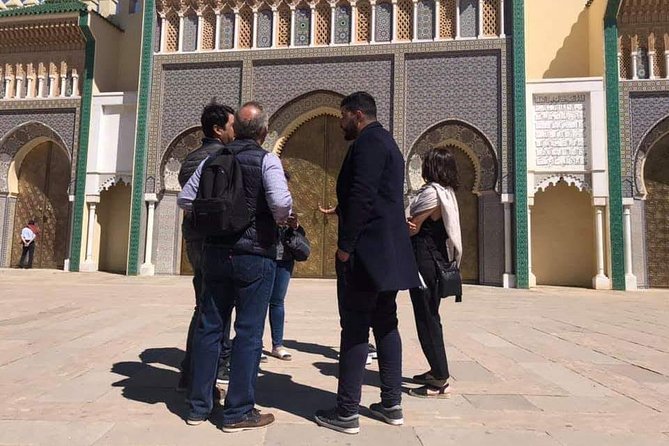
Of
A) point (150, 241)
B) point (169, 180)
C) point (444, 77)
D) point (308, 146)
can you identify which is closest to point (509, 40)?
point (444, 77)

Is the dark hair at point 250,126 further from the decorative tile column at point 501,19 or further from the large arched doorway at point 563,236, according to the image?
the decorative tile column at point 501,19

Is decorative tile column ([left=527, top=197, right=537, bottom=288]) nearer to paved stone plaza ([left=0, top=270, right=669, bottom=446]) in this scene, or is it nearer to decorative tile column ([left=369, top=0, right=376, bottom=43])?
paved stone plaza ([left=0, top=270, right=669, bottom=446])

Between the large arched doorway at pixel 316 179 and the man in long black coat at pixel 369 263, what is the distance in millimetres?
8953

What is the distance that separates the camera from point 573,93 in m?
10.5

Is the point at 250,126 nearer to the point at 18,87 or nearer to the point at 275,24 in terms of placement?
the point at 275,24

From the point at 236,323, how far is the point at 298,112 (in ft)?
32.4

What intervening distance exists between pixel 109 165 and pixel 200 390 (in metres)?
11.7

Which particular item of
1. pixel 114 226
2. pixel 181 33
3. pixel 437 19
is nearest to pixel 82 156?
pixel 114 226

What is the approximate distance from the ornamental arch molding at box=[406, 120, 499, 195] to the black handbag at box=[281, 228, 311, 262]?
7.88 m

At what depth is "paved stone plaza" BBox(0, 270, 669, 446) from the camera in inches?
77.6

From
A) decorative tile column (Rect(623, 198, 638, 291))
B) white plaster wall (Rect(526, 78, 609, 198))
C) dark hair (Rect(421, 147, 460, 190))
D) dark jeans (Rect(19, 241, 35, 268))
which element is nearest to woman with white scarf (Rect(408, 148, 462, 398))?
dark hair (Rect(421, 147, 460, 190))

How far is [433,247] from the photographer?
2.69m

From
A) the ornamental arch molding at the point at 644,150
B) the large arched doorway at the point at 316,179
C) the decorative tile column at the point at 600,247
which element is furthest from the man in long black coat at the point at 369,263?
the ornamental arch molding at the point at 644,150

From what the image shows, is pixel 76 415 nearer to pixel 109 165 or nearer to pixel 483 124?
pixel 483 124
